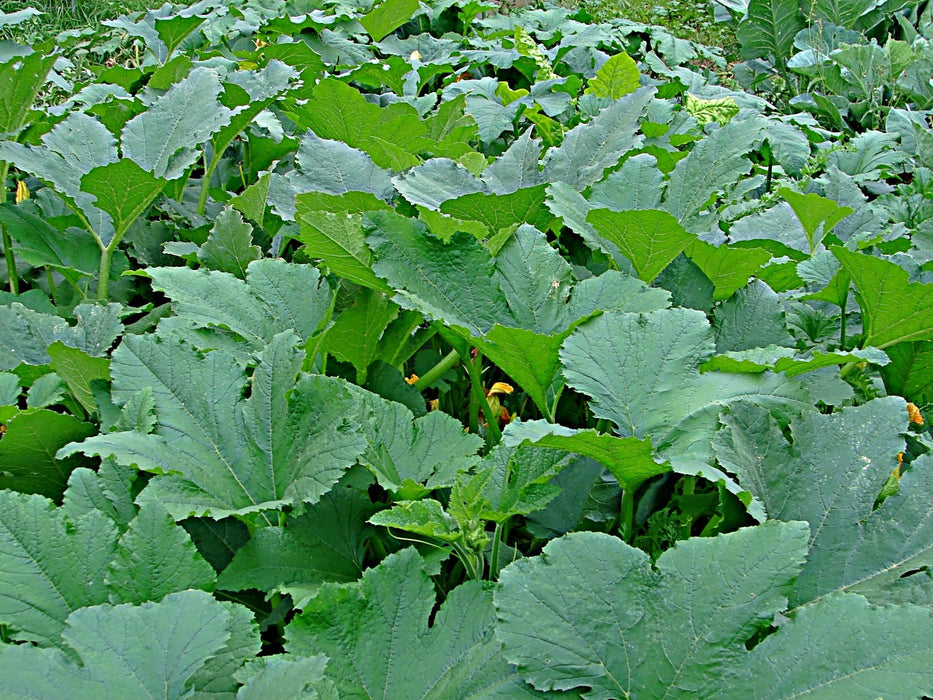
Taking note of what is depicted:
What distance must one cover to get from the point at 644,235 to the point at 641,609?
669mm

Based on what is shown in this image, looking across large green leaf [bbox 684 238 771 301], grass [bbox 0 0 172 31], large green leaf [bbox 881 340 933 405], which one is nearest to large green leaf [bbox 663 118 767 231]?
large green leaf [bbox 684 238 771 301]

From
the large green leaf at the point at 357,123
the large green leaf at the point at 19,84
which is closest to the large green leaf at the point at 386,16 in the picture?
the large green leaf at the point at 357,123

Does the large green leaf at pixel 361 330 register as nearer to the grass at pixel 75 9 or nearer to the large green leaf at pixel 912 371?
the large green leaf at pixel 912 371

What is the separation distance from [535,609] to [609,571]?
0.09 m

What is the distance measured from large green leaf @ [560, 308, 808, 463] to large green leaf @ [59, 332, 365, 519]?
331mm

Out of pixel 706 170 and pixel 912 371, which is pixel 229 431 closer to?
pixel 706 170

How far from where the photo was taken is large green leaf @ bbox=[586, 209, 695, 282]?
4.64 feet

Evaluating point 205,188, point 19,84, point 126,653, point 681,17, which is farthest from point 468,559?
point 681,17

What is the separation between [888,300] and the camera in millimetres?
1389

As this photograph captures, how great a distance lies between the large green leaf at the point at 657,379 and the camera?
1210 mm

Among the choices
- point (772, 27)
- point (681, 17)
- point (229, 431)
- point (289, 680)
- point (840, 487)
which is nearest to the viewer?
point (289, 680)

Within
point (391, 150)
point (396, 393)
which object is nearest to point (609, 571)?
point (396, 393)

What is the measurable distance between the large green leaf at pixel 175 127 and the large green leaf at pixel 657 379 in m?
1.05

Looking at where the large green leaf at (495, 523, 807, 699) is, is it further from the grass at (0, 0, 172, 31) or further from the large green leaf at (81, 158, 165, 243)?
the grass at (0, 0, 172, 31)
